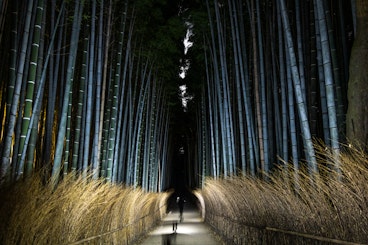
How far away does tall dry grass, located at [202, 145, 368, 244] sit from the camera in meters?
2.45

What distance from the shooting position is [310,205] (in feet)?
10.2

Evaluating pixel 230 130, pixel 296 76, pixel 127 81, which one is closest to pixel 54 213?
pixel 296 76

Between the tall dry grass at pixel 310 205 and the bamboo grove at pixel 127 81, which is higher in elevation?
the bamboo grove at pixel 127 81

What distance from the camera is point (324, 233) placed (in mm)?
2928

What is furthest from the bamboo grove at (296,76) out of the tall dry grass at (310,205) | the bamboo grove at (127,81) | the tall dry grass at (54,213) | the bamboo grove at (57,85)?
the bamboo grove at (57,85)

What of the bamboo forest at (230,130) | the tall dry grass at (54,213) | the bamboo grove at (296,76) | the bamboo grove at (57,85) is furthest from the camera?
the bamboo grove at (296,76)

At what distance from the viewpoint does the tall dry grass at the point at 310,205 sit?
245 centimetres

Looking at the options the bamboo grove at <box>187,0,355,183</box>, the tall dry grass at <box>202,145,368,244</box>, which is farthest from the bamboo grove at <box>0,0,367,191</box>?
the tall dry grass at <box>202,145,368,244</box>

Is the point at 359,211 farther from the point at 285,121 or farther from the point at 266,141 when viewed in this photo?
the point at 266,141

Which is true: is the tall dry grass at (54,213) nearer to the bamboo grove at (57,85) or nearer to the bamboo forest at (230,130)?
the bamboo forest at (230,130)

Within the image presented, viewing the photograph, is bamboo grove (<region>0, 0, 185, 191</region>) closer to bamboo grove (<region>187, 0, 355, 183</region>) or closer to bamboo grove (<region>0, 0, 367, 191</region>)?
bamboo grove (<region>0, 0, 367, 191</region>)

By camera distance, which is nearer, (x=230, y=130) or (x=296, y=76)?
(x=296, y=76)

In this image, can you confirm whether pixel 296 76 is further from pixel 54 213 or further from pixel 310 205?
pixel 54 213

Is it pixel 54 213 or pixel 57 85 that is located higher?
pixel 57 85
